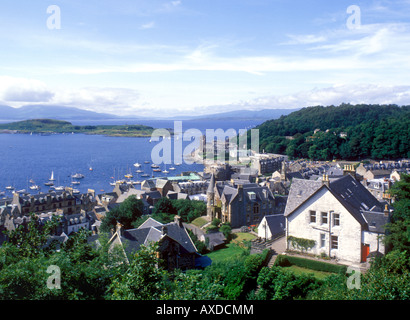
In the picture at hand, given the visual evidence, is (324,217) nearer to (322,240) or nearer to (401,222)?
(322,240)

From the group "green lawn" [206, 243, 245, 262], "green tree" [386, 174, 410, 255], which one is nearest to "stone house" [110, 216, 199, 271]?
"green lawn" [206, 243, 245, 262]

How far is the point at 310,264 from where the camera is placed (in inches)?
1006

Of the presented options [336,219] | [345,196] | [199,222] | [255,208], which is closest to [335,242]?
[336,219]

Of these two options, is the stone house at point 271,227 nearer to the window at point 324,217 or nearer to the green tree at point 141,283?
the window at point 324,217

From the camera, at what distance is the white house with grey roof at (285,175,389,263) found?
25.3m

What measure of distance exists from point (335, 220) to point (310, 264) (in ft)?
12.1

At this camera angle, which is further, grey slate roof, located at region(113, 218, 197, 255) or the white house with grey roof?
grey slate roof, located at region(113, 218, 197, 255)

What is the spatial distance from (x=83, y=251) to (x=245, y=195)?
32713 millimetres

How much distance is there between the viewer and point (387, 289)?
13.5 meters

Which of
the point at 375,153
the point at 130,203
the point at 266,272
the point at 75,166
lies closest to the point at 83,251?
the point at 266,272

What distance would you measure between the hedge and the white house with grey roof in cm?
164

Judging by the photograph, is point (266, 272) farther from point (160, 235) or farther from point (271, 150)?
point (271, 150)

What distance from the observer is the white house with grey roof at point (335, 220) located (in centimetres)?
2530

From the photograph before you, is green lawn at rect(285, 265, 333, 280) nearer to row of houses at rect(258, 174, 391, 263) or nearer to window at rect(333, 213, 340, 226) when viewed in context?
row of houses at rect(258, 174, 391, 263)
